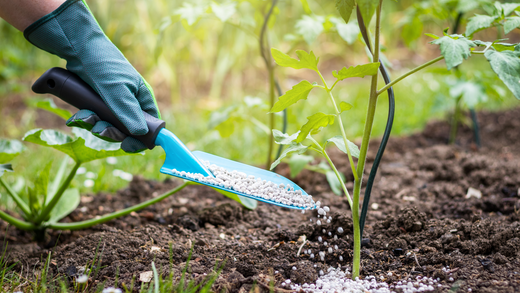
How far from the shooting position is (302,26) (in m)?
1.59

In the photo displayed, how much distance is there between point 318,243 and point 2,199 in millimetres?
1756

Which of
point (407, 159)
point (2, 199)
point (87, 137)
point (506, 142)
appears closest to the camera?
point (87, 137)

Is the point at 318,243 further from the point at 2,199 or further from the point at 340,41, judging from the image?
the point at 340,41

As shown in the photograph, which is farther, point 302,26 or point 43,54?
point 43,54

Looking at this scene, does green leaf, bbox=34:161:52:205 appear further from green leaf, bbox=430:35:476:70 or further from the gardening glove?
green leaf, bbox=430:35:476:70

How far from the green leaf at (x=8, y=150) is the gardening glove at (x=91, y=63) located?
13.8 inches

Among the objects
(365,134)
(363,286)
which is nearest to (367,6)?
(365,134)

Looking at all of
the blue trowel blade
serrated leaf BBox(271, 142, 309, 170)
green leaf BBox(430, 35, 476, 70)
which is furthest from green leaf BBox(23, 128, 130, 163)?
green leaf BBox(430, 35, 476, 70)

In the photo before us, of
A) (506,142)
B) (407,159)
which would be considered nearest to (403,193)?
(407,159)

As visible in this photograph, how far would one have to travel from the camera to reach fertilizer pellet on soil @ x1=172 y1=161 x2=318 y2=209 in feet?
4.00

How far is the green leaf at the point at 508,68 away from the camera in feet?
2.97

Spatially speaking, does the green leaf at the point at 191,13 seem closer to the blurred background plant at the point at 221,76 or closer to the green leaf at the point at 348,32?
Result: the blurred background plant at the point at 221,76

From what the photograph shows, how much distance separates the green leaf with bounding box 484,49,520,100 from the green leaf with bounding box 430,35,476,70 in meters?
0.07

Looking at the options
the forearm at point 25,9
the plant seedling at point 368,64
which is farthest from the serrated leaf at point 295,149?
the forearm at point 25,9
